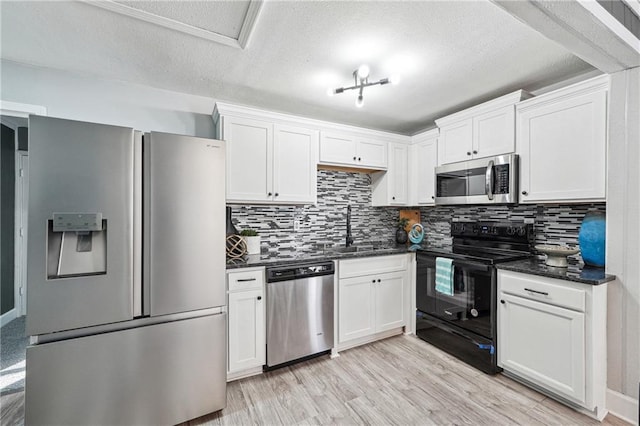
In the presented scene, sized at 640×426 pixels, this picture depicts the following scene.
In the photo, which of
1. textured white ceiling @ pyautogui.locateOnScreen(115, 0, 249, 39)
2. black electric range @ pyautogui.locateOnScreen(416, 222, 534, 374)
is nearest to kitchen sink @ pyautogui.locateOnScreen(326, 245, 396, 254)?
black electric range @ pyautogui.locateOnScreen(416, 222, 534, 374)

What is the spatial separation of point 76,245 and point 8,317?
3.14 meters

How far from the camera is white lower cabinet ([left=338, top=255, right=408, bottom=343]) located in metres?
2.61

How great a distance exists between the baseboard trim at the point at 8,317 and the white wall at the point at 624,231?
5773 mm

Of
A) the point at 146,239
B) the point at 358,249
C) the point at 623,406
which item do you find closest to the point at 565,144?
the point at 623,406

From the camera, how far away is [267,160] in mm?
2559

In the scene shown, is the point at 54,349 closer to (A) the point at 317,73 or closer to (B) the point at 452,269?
(A) the point at 317,73

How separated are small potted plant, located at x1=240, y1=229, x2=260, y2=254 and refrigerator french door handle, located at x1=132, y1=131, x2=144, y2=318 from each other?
3.33 feet

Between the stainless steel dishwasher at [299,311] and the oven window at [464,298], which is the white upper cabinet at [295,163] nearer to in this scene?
the stainless steel dishwasher at [299,311]

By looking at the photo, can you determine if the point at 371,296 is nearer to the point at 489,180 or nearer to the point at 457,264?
the point at 457,264

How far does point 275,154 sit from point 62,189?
1.55 metres

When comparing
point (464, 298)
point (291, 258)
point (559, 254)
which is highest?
point (559, 254)

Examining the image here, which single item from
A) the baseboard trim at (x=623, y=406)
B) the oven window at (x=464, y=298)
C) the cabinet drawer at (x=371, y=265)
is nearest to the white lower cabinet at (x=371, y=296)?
the cabinet drawer at (x=371, y=265)

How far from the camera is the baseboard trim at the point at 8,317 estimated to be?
3.16 meters

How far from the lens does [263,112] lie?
252 centimetres
